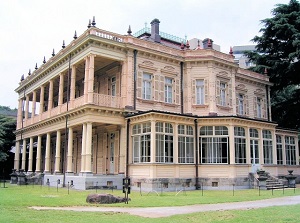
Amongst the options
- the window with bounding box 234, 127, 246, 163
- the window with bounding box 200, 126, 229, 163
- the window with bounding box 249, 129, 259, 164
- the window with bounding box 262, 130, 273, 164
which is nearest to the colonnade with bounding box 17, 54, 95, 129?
the window with bounding box 200, 126, 229, 163

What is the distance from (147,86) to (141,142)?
518cm

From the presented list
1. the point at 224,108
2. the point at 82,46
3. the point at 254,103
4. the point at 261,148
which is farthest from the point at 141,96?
the point at 254,103

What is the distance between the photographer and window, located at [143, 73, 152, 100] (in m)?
27.2

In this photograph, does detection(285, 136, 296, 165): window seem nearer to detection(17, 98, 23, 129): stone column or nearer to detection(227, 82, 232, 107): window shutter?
detection(227, 82, 232, 107): window shutter

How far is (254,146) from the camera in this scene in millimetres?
26938

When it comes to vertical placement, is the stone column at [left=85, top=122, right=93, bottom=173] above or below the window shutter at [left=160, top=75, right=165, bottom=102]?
below

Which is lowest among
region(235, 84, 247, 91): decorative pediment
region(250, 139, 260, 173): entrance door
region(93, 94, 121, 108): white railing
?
region(250, 139, 260, 173): entrance door

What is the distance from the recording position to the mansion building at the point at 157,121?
2425 cm

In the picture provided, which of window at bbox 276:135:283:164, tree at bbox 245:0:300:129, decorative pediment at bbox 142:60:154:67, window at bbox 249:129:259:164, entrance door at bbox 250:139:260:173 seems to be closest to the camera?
entrance door at bbox 250:139:260:173

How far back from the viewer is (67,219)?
33.3ft

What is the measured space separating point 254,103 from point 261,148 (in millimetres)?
8065

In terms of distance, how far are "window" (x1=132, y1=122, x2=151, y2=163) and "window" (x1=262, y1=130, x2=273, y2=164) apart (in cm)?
1009

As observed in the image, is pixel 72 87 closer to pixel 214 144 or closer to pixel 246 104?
Result: pixel 214 144

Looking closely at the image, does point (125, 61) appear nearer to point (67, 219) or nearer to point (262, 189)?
point (262, 189)
